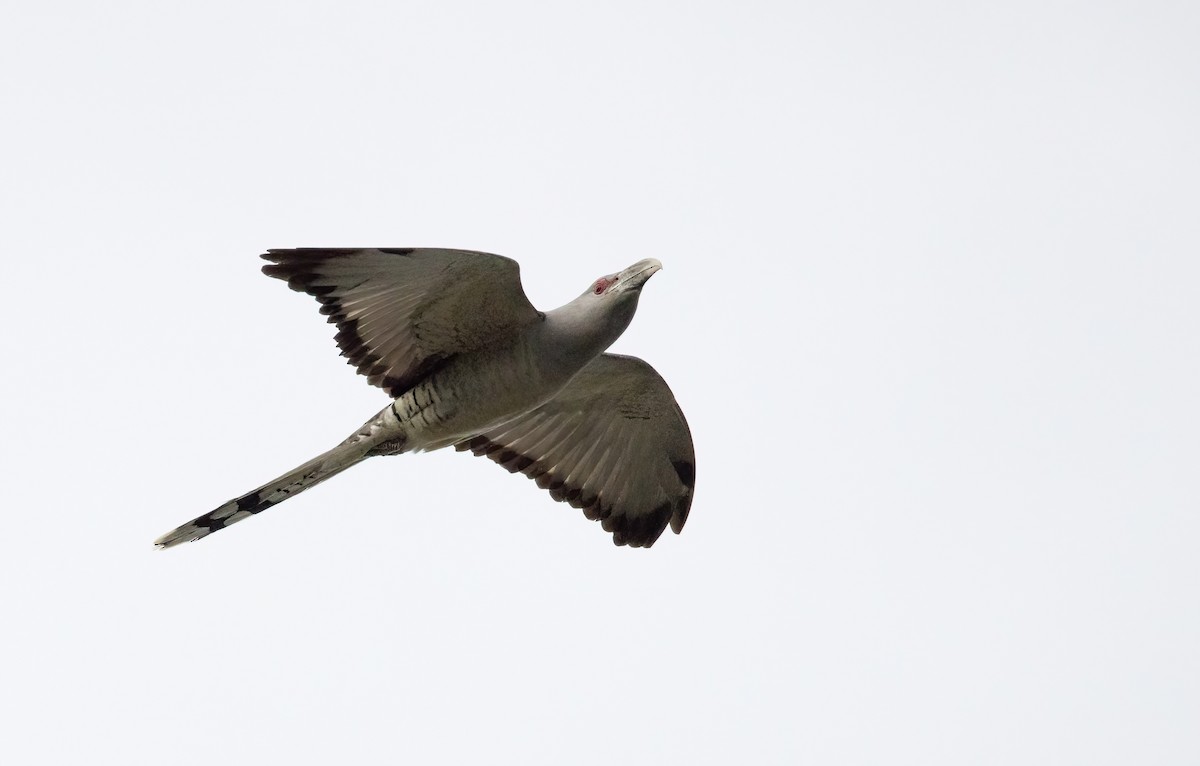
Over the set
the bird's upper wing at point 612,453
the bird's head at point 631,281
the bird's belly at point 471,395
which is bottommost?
the bird's upper wing at point 612,453

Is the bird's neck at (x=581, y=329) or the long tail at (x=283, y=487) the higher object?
the bird's neck at (x=581, y=329)

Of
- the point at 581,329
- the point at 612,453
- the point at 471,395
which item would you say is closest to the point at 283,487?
the point at 471,395

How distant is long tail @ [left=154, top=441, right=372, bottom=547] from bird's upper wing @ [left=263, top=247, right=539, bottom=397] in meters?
0.71

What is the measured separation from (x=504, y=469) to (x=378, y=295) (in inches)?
123

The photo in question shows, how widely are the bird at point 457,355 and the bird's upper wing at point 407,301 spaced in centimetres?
1

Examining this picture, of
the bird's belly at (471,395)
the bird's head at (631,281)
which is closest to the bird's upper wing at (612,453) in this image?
the bird's belly at (471,395)

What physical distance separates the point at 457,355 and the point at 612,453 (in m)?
2.62

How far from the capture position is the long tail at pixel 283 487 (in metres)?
12.0

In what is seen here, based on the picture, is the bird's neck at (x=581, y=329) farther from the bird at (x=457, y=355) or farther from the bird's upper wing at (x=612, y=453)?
the bird's upper wing at (x=612, y=453)

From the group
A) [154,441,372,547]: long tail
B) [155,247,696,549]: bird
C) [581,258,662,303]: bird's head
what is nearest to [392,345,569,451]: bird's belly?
[155,247,696,549]: bird

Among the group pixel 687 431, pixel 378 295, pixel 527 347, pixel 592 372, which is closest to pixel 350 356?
pixel 378 295

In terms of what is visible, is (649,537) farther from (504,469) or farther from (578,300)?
(578,300)

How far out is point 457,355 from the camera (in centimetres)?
1208

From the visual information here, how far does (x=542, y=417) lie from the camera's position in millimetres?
13812
